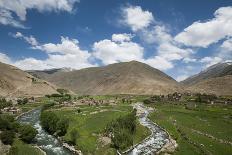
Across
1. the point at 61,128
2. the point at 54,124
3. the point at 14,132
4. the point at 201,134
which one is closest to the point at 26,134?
the point at 14,132

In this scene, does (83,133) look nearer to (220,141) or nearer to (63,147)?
(63,147)

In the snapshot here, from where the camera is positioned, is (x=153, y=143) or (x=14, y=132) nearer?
(x=153, y=143)

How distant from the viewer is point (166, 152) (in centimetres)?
6719

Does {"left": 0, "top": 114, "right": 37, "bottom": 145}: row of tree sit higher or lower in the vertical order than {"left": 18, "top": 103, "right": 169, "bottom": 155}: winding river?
higher

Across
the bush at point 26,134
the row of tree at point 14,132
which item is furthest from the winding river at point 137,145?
the row of tree at point 14,132

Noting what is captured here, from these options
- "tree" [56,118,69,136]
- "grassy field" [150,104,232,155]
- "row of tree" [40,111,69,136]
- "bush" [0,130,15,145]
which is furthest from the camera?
"row of tree" [40,111,69,136]

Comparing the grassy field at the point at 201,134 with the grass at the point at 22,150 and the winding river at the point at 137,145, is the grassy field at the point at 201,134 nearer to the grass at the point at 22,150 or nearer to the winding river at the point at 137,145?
the winding river at the point at 137,145

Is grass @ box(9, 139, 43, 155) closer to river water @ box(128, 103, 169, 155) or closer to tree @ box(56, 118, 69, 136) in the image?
tree @ box(56, 118, 69, 136)

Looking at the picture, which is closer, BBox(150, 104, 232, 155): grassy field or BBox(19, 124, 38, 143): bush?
BBox(150, 104, 232, 155): grassy field

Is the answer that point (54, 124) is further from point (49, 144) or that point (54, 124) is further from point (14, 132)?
point (14, 132)

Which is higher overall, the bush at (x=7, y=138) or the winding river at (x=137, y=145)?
the bush at (x=7, y=138)

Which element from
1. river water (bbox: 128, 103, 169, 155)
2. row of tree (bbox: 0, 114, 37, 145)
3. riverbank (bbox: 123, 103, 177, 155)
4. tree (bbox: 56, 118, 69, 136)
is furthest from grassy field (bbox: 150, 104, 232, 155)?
row of tree (bbox: 0, 114, 37, 145)

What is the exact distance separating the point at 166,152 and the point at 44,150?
31.0 metres

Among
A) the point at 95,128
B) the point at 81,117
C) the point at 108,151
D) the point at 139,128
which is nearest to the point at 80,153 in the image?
the point at 108,151
